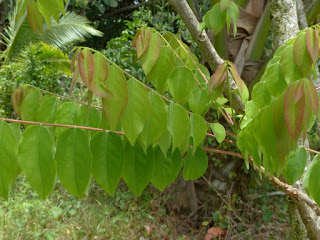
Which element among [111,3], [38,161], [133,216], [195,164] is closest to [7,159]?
[38,161]

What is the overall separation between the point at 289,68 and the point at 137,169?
0.99 feet

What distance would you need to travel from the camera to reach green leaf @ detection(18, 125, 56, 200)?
20.5 inches

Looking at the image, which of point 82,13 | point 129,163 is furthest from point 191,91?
point 82,13

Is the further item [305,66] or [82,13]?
[82,13]

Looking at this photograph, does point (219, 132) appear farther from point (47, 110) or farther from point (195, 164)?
point (47, 110)

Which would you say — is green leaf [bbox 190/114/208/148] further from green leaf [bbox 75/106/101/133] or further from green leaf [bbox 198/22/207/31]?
green leaf [bbox 198/22/207/31]

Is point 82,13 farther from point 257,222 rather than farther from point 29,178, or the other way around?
point 29,178

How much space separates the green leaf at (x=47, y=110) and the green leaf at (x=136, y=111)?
9.3 inches

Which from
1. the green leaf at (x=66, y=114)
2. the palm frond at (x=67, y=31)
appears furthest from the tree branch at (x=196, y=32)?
the palm frond at (x=67, y=31)

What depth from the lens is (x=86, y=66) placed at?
1.58 feet

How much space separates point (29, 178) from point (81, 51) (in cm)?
20

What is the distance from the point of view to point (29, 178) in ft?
1.69

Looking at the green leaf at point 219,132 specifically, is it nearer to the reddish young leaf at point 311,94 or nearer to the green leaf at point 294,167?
the green leaf at point 294,167

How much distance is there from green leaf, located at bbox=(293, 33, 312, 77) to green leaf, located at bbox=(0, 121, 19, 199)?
1.51 ft
